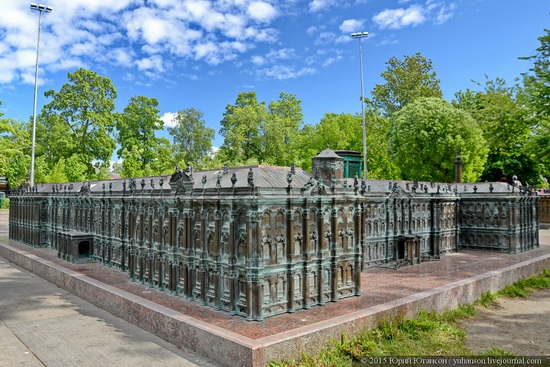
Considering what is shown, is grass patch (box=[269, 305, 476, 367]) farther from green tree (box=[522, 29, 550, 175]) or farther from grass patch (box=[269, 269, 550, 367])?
green tree (box=[522, 29, 550, 175])

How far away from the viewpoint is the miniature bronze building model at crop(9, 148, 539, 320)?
39.2 feet

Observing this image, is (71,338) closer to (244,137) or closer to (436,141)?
(436,141)

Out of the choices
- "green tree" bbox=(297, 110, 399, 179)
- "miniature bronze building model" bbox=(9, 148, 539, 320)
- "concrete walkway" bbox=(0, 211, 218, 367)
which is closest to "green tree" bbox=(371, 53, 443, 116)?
"green tree" bbox=(297, 110, 399, 179)

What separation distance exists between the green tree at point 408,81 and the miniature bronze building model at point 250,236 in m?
37.1

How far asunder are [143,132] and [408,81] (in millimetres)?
38395

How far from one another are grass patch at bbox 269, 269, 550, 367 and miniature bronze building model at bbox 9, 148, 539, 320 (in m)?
2.08

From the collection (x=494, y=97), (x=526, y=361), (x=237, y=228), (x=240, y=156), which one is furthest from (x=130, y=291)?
(x=240, y=156)

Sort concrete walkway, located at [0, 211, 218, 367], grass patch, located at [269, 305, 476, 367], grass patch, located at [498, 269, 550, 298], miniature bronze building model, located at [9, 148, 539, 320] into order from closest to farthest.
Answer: grass patch, located at [269, 305, 476, 367], concrete walkway, located at [0, 211, 218, 367], miniature bronze building model, located at [9, 148, 539, 320], grass patch, located at [498, 269, 550, 298]

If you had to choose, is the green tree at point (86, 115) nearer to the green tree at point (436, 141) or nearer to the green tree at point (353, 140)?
the green tree at point (353, 140)

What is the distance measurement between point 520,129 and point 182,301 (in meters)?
19.7

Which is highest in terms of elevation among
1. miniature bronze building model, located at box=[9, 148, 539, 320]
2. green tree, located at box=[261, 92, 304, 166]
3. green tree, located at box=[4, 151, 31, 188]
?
green tree, located at box=[261, 92, 304, 166]

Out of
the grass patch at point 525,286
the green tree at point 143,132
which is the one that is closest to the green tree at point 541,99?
the grass patch at point 525,286

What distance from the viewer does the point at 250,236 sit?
1158 cm

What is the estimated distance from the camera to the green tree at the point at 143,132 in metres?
59.1
